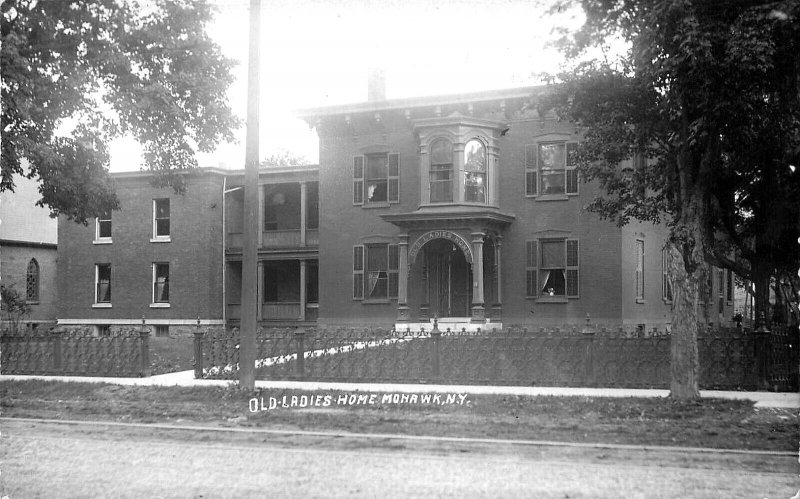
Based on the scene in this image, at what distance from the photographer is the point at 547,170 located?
26094 mm

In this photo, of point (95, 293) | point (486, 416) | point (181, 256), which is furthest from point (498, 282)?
point (95, 293)

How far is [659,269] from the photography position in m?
28.6

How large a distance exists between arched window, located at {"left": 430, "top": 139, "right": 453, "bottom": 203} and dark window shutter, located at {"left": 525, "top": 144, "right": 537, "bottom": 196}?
9.20ft

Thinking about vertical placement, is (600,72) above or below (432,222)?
above

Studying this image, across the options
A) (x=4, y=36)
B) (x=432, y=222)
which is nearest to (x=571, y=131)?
(x=432, y=222)

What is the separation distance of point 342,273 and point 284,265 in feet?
23.3

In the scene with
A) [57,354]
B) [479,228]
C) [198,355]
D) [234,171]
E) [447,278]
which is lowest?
[57,354]

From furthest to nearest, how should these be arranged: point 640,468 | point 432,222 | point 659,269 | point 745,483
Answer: point 659,269
point 432,222
point 640,468
point 745,483

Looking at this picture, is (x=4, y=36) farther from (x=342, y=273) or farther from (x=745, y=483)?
(x=342, y=273)

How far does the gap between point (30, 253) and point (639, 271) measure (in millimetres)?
31688

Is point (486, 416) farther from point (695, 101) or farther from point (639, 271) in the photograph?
point (639, 271)

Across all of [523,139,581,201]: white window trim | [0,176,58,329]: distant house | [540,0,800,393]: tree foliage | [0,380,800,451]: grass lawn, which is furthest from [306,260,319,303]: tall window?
[0,380,800,451]: grass lawn

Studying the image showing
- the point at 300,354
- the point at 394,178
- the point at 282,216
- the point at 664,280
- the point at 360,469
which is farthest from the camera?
the point at 282,216

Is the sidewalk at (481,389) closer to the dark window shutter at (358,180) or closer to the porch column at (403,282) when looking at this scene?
the porch column at (403,282)
